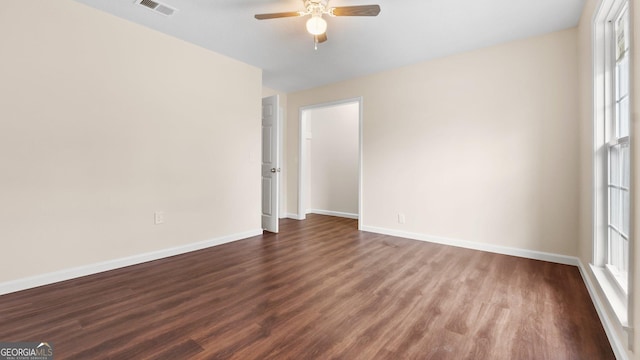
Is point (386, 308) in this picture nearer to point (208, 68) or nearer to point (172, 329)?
point (172, 329)

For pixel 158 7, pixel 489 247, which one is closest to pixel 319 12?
pixel 158 7

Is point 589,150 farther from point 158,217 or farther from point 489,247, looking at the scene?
point 158,217

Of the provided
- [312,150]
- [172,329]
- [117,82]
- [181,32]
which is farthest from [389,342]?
[312,150]

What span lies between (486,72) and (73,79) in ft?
13.8

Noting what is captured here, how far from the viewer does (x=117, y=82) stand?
2.69 meters

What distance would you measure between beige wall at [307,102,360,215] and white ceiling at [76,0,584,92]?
1998 mm

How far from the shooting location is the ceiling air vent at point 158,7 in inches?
95.9

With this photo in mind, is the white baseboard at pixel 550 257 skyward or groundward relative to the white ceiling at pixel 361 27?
groundward

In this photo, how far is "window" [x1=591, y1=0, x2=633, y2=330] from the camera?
183 centimetres

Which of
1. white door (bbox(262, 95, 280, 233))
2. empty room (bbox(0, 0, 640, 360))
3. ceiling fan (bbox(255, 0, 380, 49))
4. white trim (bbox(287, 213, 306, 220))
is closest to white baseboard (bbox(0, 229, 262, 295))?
empty room (bbox(0, 0, 640, 360))

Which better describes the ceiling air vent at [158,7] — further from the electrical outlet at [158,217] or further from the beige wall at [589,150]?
the beige wall at [589,150]

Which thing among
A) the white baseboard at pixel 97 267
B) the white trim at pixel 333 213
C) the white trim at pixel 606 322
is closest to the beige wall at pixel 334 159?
the white trim at pixel 333 213

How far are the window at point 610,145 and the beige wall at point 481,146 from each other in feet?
2.79

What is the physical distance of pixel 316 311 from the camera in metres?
1.91
